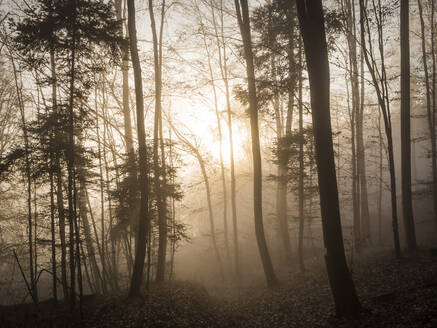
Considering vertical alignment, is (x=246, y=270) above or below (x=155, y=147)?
below

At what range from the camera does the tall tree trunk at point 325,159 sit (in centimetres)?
569

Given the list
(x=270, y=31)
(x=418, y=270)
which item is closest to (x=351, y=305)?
(x=418, y=270)

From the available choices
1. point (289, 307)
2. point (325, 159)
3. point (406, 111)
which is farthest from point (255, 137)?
point (406, 111)

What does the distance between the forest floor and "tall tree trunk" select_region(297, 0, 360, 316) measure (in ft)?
2.09

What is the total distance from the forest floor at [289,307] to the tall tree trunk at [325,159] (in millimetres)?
637

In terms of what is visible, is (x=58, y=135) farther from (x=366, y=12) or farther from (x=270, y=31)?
(x=366, y=12)

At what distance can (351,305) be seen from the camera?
18.5 feet

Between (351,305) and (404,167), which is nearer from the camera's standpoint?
(351,305)

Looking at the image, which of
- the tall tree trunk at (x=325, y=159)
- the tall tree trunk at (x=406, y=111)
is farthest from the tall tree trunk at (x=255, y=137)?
the tall tree trunk at (x=406, y=111)

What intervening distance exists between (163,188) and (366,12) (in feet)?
35.6

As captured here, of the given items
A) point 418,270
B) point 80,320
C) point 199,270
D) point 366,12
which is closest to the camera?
point 80,320

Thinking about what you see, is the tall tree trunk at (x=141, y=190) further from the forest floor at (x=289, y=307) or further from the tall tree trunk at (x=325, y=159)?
the tall tree trunk at (x=325, y=159)

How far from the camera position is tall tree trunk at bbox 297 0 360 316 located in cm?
569

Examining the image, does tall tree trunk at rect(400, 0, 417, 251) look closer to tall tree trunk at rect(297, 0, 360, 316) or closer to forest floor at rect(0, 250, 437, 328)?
forest floor at rect(0, 250, 437, 328)
